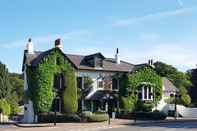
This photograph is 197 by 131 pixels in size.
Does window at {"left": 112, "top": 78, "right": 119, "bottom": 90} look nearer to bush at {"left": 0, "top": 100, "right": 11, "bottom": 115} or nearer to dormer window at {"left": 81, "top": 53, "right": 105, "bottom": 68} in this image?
dormer window at {"left": 81, "top": 53, "right": 105, "bottom": 68}

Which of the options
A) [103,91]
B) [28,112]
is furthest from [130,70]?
[28,112]

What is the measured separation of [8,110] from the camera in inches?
2815

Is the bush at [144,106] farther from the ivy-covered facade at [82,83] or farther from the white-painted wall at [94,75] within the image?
the white-painted wall at [94,75]

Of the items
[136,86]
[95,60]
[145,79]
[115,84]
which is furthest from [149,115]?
[95,60]

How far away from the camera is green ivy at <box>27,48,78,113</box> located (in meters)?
59.2

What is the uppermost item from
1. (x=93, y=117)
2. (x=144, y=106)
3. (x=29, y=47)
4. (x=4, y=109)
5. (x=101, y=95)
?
(x=29, y=47)

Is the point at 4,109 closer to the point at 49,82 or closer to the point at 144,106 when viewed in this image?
the point at 49,82

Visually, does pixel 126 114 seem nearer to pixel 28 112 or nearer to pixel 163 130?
pixel 28 112

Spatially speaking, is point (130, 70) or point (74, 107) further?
point (130, 70)

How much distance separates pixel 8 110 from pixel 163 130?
36073 mm

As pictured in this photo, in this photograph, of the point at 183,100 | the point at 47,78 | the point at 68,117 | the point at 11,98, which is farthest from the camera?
the point at 11,98

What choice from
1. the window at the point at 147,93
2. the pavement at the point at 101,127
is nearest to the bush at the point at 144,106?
the window at the point at 147,93

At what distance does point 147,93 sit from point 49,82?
1538 cm

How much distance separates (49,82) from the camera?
196 feet
